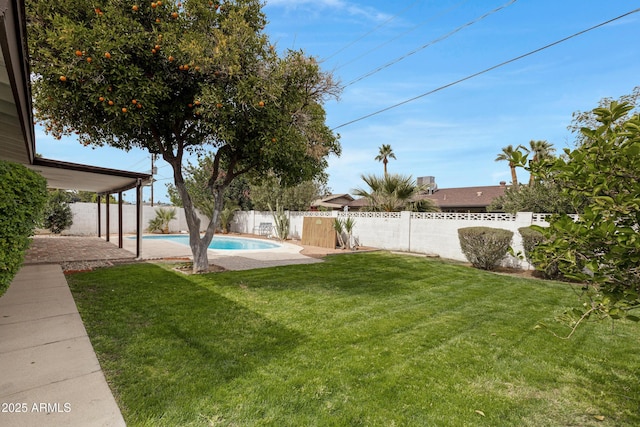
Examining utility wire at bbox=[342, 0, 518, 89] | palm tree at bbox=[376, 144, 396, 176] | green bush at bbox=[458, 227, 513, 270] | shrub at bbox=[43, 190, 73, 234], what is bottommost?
green bush at bbox=[458, 227, 513, 270]

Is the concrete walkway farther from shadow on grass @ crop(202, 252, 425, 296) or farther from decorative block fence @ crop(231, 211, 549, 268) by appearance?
decorative block fence @ crop(231, 211, 549, 268)

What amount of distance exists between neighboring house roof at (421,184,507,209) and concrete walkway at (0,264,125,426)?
24721 millimetres

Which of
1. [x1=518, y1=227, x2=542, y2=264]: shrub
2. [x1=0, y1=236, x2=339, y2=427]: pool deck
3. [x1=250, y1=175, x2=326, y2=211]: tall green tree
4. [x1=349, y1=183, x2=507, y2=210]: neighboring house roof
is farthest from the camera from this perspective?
[x1=349, y1=183, x2=507, y2=210]: neighboring house roof

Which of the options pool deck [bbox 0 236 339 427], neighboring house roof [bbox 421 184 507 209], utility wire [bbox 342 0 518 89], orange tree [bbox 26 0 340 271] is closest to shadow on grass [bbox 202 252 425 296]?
orange tree [bbox 26 0 340 271]

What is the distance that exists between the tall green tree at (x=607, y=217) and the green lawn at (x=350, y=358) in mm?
1360

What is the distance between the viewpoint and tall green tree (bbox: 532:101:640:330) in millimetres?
1758

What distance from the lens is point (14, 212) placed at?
3.35 metres

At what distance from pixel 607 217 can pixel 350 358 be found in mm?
2704

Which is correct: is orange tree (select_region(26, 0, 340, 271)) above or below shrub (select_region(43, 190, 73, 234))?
above

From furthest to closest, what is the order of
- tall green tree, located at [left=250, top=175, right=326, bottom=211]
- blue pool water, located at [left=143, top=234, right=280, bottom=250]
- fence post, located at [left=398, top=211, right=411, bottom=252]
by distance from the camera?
tall green tree, located at [left=250, top=175, right=326, bottom=211] → blue pool water, located at [left=143, top=234, right=280, bottom=250] → fence post, located at [left=398, top=211, right=411, bottom=252]

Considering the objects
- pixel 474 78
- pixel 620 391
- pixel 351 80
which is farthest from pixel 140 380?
pixel 351 80

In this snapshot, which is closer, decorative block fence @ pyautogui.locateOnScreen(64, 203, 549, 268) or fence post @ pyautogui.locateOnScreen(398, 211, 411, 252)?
decorative block fence @ pyautogui.locateOnScreen(64, 203, 549, 268)

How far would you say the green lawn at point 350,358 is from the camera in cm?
264

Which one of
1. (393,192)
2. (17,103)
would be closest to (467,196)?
(393,192)
